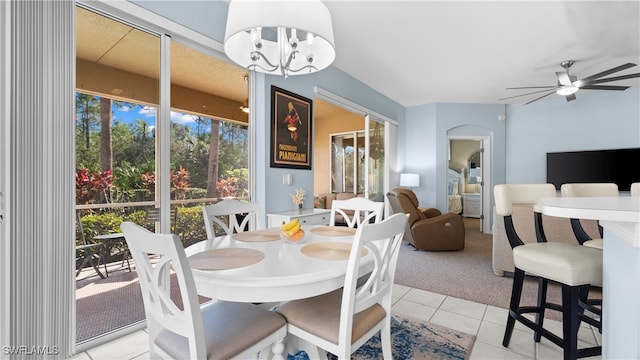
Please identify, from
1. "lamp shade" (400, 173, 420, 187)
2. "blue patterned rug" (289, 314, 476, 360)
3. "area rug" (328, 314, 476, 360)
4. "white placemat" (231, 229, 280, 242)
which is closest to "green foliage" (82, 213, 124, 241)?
"white placemat" (231, 229, 280, 242)

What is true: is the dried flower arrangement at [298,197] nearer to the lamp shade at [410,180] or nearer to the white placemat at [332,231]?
the white placemat at [332,231]

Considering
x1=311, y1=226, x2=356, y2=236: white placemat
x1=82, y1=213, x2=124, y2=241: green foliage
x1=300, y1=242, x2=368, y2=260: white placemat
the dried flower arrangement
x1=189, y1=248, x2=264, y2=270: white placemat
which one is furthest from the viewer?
the dried flower arrangement

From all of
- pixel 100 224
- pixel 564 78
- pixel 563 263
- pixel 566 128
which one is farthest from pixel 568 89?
pixel 100 224

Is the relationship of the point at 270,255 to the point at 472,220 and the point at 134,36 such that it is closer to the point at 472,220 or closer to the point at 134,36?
the point at 134,36

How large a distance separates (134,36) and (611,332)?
315cm

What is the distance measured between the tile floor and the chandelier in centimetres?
198

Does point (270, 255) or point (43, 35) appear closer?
point (270, 255)

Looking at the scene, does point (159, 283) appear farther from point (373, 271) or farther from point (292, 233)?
point (373, 271)

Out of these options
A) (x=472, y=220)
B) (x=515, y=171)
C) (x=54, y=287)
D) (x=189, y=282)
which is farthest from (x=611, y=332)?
(x=472, y=220)

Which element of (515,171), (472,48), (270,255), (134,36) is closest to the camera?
(270,255)

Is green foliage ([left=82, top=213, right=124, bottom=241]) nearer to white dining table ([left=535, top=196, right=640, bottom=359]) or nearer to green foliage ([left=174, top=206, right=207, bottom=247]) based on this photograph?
green foliage ([left=174, top=206, right=207, bottom=247])

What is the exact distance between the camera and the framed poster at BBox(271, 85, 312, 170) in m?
3.05

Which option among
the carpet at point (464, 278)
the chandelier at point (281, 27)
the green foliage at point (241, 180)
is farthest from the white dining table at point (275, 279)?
the carpet at point (464, 278)

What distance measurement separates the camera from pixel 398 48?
3.46 m
